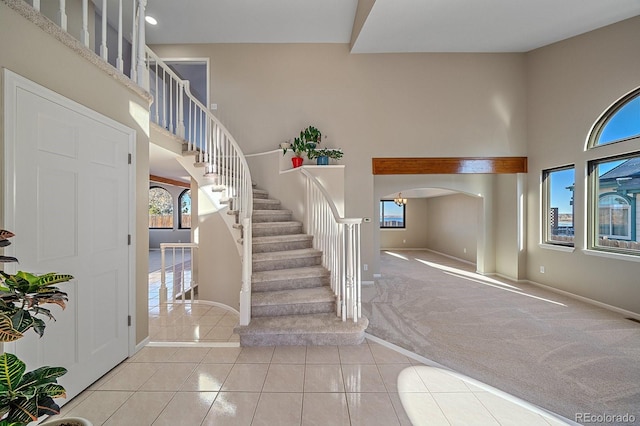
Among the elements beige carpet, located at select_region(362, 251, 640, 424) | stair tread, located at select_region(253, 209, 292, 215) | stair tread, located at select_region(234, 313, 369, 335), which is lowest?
beige carpet, located at select_region(362, 251, 640, 424)

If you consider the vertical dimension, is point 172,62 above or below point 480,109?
above

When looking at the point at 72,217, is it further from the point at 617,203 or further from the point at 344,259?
the point at 617,203

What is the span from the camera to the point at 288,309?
2.98m

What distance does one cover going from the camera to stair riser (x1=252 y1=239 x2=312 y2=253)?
12.0ft

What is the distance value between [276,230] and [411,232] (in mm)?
7764

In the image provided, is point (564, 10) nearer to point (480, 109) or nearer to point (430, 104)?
point (480, 109)

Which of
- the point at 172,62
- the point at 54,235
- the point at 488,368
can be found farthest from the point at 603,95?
the point at 172,62

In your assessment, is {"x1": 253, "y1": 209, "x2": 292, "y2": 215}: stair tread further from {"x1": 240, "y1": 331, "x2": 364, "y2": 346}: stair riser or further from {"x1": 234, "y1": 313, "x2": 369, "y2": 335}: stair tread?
{"x1": 240, "y1": 331, "x2": 364, "y2": 346}: stair riser

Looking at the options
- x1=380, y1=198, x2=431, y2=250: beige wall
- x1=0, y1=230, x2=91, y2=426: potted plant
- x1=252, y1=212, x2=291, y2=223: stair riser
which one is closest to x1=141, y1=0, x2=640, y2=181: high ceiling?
x1=252, y1=212, x2=291, y2=223: stair riser

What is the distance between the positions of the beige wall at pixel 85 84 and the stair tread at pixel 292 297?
1.19 meters

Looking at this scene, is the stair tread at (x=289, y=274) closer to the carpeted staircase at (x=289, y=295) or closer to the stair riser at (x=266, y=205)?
the carpeted staircase at (x=289, y=295)

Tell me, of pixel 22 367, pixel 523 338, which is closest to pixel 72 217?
pixel 22 367

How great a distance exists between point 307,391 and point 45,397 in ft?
5.32

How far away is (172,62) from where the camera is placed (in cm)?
538
